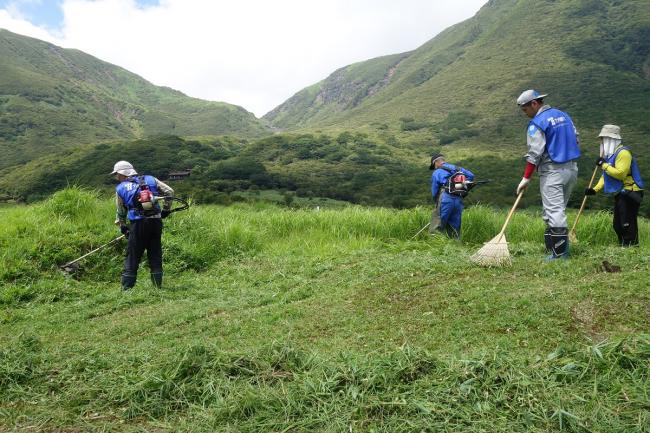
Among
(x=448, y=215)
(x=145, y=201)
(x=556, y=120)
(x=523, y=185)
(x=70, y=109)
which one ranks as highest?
(x=70, y=109)

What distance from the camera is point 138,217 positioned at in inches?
273

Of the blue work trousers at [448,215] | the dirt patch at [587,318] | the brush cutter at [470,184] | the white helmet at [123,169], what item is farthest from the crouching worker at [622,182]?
the white helmet at [123,169]

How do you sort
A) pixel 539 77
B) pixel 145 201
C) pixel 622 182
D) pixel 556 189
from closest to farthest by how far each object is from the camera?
1. pixel 556 189
2. pixel 145 201
3. pixel 622 182
4. pixel 539 77

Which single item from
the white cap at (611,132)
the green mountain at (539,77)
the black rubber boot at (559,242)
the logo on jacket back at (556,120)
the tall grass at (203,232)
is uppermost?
the green mountain at (539,77)

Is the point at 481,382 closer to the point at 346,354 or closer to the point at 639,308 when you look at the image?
the point at 346,354

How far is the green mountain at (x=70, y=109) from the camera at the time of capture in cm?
9538

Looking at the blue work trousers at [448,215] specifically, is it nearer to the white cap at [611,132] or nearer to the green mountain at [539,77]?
the white cap at [611,132]

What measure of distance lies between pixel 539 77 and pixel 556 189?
246 ft

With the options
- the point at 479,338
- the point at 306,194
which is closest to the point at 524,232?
the point at 479,338

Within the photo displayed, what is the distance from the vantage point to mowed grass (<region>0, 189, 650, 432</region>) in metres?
2.68

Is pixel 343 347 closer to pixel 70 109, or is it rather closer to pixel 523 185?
pixel 523 185

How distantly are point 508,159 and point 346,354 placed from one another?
53.5m

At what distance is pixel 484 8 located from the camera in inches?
5143

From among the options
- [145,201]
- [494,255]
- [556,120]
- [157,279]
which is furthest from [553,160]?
[157,279]
